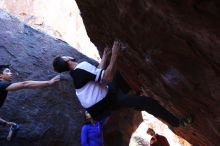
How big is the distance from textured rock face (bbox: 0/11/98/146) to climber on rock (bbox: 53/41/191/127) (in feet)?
9.58

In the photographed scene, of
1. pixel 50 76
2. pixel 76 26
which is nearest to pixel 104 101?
pixel 50 76

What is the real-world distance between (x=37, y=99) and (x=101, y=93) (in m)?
3.51

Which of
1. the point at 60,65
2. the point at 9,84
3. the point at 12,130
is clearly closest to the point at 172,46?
the point at 60,65

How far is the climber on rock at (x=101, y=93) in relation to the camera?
5.80m

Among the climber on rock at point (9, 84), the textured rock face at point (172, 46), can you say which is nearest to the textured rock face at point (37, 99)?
the climber on rock at point (9, 84)

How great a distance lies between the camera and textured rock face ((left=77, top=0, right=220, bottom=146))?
13.7ft

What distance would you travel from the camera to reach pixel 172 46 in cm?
511

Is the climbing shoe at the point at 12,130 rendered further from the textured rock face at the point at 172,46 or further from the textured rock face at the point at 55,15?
the textured rock face at the point at 55,15

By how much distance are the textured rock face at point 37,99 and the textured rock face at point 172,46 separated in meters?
2.35

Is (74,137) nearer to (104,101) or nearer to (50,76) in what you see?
(50,76)

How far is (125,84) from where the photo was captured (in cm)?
861

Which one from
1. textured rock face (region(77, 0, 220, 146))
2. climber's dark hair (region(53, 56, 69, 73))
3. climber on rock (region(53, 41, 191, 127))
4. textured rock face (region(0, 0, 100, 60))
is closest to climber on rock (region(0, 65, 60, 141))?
climber's dark hair (region(53, 56, 69, 73))

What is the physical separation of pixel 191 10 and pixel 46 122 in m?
5.74

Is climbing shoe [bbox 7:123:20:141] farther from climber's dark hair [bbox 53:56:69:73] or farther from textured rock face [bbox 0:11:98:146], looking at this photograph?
climber's dark hair [bbox 53:56:69:73]
